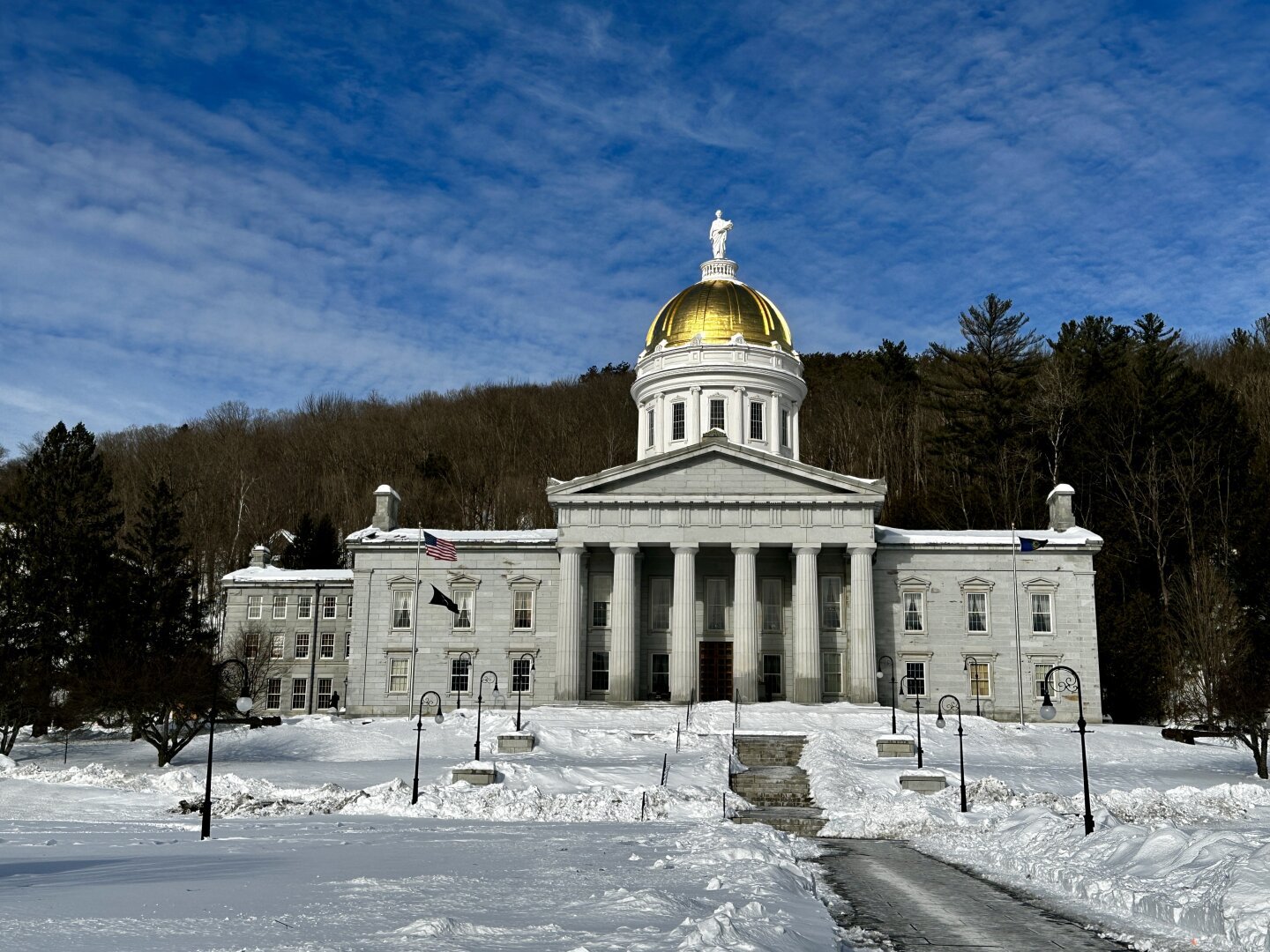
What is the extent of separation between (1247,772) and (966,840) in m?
19.7

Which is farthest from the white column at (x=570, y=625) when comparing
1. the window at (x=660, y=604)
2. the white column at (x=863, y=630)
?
the white column at (x=863, y=630)

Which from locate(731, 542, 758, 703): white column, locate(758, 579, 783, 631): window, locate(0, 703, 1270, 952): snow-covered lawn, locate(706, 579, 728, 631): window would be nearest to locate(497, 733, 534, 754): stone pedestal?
locate(0, 703, 1270, 952): snow-covered lawn

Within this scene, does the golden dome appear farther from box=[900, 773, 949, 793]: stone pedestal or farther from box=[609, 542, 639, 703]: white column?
box=[900, 773, 949, 793]: stone pedestal

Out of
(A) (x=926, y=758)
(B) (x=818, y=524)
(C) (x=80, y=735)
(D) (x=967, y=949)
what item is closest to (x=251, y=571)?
(C) (x=80, y=735)

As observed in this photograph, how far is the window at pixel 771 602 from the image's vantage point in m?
57.2

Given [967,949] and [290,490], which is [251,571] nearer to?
[290,490]

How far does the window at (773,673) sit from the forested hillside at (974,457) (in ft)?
56.1

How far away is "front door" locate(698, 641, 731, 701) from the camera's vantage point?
184ft

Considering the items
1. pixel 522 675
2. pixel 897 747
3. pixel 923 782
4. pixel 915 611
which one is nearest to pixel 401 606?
pixel 522 675

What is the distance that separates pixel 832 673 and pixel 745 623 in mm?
5434

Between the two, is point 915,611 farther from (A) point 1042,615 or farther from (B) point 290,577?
(B) point 290,577

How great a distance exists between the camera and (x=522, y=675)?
186 feet

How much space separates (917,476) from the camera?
86438mm

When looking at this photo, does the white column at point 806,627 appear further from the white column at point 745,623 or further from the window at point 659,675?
the window at point 659,675
